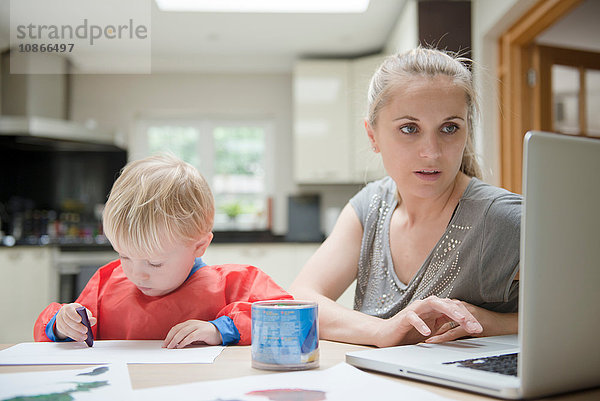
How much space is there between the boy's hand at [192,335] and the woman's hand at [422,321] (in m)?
0.28

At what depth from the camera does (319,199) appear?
4.83m

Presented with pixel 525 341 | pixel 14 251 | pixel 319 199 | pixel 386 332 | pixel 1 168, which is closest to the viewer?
pixel 525 341

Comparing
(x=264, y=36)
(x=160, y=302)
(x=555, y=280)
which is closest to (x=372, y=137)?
(x=160, y=302)

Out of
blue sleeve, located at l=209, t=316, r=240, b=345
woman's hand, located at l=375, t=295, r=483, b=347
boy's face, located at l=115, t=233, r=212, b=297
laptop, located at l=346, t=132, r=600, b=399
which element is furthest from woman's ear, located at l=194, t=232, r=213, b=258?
laptop, located at l=346, t=132, r=600, b=399

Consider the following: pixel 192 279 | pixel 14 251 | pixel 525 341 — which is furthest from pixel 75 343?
pixel 14 251

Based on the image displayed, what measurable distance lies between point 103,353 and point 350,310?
17.2 inches

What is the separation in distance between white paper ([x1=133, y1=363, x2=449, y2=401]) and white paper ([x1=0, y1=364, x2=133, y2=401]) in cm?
4

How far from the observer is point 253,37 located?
4.13 m

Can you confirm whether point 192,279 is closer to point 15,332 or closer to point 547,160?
point 547,160

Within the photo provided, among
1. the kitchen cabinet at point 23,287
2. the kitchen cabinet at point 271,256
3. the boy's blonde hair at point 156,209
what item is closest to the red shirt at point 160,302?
the boy's blonde hair at point 156,209

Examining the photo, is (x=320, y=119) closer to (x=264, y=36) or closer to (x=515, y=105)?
(x=264, y=36)

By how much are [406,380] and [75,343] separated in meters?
0.60

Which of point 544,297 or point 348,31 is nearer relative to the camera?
point 544,297

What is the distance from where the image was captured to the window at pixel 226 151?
4957 mm
